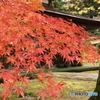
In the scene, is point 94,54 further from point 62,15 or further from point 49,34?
point 62,15

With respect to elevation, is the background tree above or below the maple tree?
above

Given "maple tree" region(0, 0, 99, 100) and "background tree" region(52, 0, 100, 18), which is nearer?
"maple tree" region(0, 0, 99, 100)

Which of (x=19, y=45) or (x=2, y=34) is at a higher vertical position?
(x=2, y=34)

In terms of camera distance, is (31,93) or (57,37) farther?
(57,37)

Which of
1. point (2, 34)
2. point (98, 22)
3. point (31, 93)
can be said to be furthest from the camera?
point (98, 22)

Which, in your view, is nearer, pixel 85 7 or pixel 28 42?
pixel 28 42

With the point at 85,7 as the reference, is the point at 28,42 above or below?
below

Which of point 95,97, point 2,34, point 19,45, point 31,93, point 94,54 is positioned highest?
point 2,34

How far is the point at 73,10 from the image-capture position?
1606 centimetres

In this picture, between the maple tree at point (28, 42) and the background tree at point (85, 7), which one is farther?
the background tree at point (85, 7)

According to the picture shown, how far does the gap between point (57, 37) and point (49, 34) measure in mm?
255

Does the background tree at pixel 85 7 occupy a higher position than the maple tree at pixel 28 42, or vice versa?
the background tree at pixel 85 7

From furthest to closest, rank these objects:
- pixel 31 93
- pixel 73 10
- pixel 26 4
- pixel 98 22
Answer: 1. pixel 73 10
2. pixel 98 22
3. pixel 26 4
4. pixel 31 93

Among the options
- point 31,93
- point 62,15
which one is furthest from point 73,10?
point 31,93
